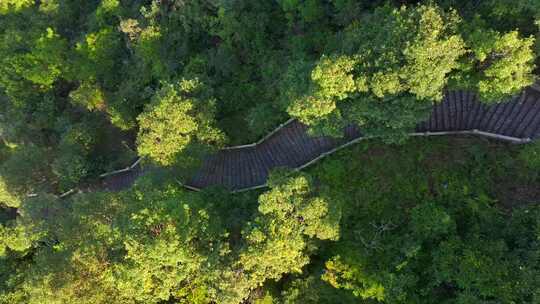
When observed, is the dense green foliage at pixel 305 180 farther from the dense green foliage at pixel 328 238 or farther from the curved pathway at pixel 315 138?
the curved pathway at pixel 315 138

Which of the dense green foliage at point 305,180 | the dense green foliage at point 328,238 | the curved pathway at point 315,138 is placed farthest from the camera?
the curved pathway at point 315,138

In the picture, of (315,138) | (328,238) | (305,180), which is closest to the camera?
(305,180)

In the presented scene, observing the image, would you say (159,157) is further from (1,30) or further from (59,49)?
(1,30)

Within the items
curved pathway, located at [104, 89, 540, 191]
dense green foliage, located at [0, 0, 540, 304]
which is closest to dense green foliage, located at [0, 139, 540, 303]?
dense green foliage, located at [0, 0, 540, 304]

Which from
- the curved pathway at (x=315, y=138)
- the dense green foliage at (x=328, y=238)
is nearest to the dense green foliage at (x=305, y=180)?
the dense green foliage at (x=328, y=238)

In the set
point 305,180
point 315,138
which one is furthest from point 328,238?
point 315,138

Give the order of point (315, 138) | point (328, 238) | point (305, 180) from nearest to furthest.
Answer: point (305, 180)
point (328, 238)
point (315, 138)

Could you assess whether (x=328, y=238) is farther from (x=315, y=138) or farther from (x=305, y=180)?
(x=315, y=138)

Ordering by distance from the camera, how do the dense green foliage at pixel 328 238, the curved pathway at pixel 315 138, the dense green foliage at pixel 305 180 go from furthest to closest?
the curved pathway at pixel 315 138 < the dense green foliage at pixel 328 238 < the dense green foliage at pixel 305 180
